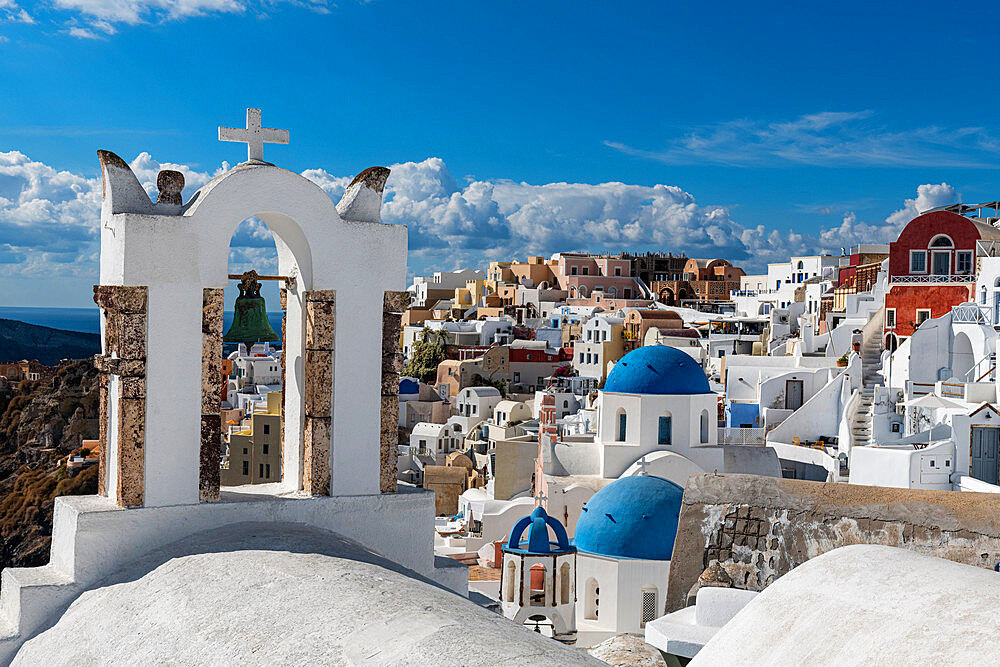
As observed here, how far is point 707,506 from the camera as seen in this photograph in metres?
6.61

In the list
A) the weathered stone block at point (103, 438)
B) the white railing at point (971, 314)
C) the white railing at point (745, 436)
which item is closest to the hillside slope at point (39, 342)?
the white railing at point (745, 436)

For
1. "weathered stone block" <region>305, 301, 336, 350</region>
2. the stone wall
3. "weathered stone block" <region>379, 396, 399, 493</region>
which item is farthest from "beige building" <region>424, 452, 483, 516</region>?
"weathered stone block" <region>305, 301, 336, 350</region>

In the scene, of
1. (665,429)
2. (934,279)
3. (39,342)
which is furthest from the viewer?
(39,342)

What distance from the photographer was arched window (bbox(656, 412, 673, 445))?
1986 centimetres

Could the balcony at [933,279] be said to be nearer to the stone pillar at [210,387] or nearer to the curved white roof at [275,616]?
the stone pillar at [210,387]

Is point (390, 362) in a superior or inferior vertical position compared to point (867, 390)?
superior

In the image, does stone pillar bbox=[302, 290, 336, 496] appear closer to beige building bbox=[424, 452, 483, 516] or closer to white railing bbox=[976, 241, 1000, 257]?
beige building bbox=[424, 452, 483, 516]

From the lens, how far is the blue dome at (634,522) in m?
15.1

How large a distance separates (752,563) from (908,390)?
735 inches

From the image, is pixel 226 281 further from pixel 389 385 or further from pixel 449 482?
pixel 449 482

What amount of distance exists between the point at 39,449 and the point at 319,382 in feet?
148

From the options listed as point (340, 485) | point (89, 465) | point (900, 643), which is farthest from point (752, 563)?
point (89, 465)

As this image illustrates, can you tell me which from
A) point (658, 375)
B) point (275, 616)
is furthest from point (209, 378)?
point (658, 375)

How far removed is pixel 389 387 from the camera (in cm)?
532
